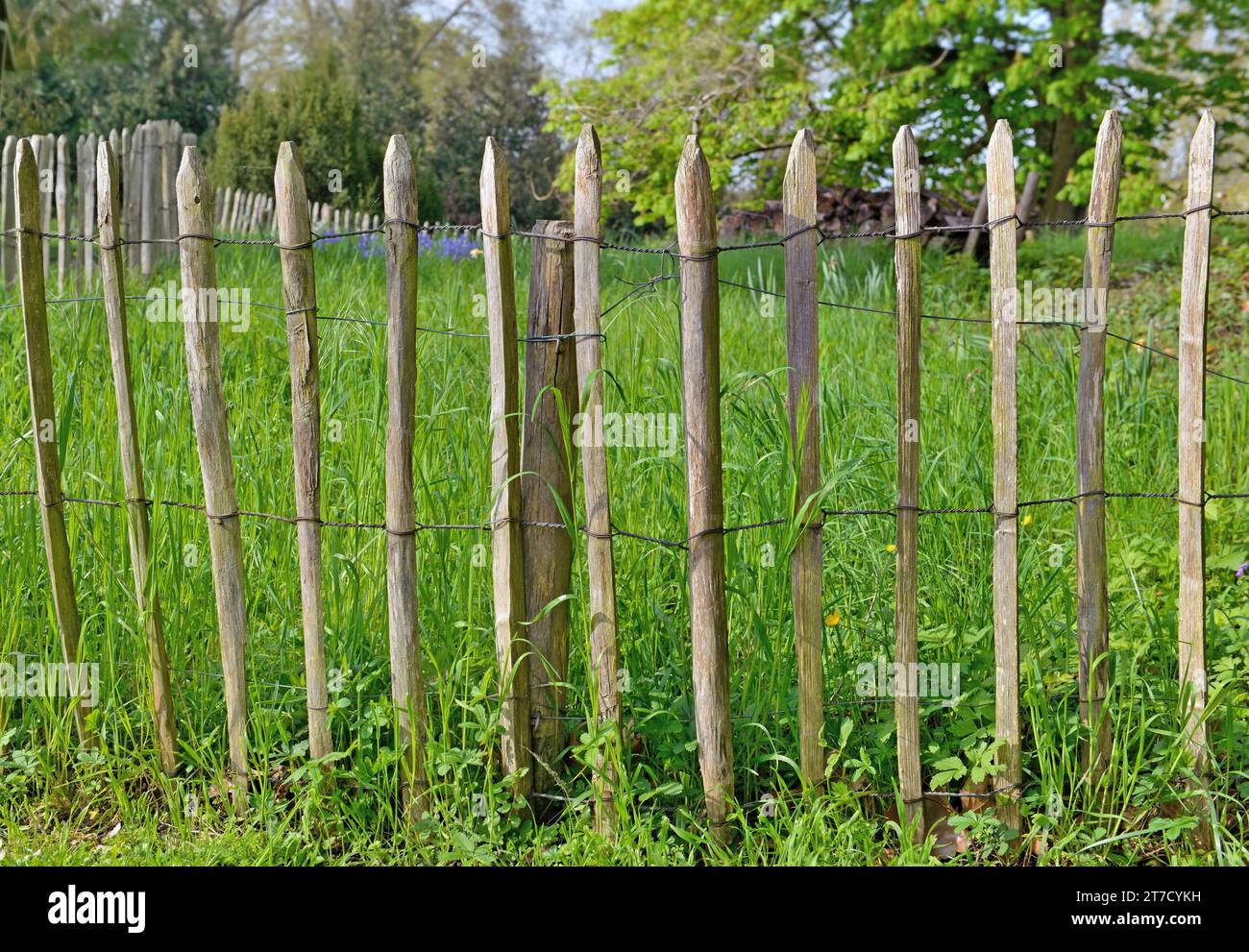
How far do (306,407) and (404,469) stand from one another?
275 millimetres

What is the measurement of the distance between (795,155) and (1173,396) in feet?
10.6

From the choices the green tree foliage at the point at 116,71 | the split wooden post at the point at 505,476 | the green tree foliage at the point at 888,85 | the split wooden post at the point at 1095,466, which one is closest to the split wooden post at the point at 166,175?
the green tree foliage at the point at 888,85

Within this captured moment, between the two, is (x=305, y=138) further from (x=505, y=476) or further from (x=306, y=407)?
(x=505, y=476)

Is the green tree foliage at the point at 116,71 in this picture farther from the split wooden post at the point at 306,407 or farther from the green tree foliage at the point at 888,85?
the split wooden post at the point at 306,407

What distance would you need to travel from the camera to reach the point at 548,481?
7.90 ft

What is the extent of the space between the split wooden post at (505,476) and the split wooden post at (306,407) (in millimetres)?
224

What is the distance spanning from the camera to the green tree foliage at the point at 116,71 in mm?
15430

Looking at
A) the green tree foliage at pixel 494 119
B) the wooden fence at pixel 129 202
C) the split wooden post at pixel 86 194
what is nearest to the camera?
the split wooden post at pixel 86 194

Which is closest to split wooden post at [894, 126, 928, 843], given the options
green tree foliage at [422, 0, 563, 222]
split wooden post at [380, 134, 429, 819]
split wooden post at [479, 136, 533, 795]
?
split wooden post at [479, 136, 533, 795]

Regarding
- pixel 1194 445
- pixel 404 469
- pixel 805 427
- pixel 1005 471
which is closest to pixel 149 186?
pixel 404 469

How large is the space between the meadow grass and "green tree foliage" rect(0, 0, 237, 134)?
1451 cm

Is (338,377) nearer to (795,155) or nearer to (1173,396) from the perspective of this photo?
(795,155)
